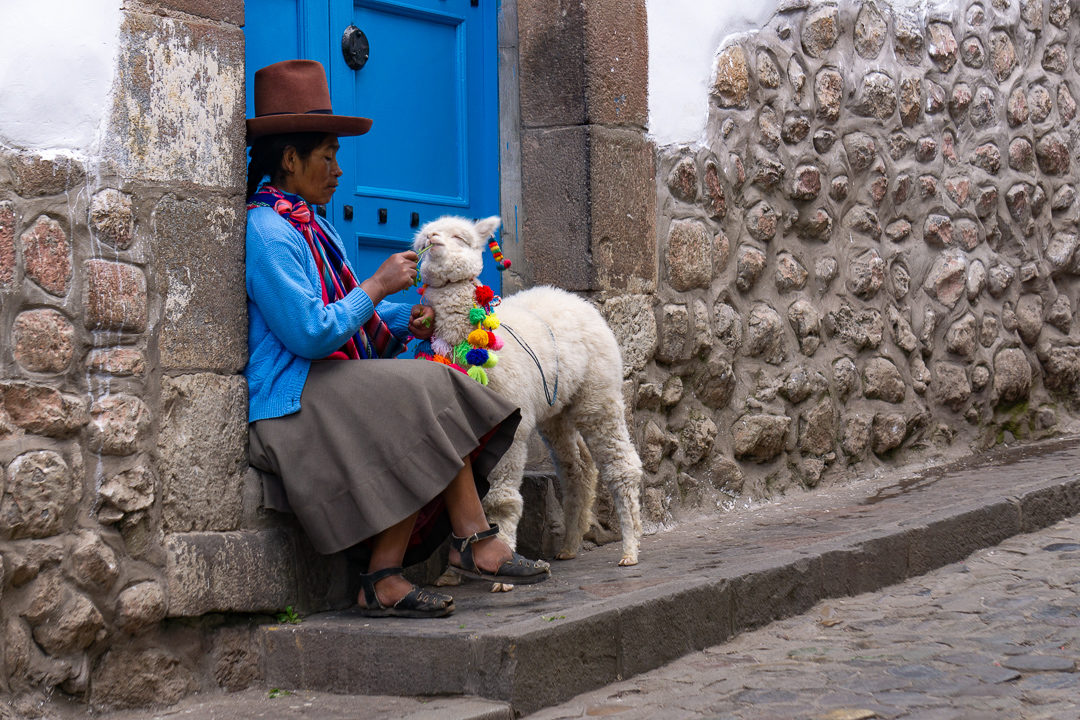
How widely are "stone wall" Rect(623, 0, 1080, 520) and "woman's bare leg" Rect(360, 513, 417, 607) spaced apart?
1792mm

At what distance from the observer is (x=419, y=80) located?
5090mm

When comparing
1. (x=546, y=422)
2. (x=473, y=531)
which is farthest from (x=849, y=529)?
(x=473, y=531)

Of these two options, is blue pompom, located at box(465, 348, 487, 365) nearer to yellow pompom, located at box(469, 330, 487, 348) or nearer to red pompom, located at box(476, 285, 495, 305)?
yellow pompom, located at box(469, 330, 487, 348)

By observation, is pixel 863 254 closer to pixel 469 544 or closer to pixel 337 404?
pixel 469 544

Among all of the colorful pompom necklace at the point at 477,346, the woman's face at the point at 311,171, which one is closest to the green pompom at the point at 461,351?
the colorful pompom necklace at the point at 477,346

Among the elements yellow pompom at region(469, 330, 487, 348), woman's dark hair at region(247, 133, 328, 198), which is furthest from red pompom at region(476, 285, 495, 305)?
woman's dark hair at region(247, 133, 328, 198)

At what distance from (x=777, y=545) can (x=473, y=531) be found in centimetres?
150

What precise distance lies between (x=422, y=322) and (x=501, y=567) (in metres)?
0.86

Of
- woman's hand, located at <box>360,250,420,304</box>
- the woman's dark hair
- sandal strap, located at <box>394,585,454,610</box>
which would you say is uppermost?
the woman's dark hair

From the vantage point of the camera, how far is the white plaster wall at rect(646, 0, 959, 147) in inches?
217

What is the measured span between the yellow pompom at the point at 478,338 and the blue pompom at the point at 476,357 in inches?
0.8

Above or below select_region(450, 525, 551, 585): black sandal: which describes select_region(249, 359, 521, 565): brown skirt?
above

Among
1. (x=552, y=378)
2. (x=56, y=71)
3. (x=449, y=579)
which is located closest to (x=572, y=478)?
(x=552, y=378)

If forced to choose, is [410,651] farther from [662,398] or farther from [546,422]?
[662,398]
